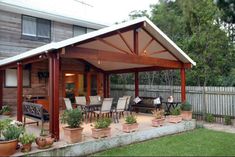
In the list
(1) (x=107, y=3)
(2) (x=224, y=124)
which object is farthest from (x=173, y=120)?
(1) (x=107, y=3)

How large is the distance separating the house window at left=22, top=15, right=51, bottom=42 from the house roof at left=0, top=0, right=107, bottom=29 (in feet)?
0.88

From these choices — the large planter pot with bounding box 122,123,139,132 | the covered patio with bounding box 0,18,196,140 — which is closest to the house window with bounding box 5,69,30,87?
the covered patio with bounding box 0,18,196,140

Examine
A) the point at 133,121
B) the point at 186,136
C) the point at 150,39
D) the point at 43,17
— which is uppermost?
the point at 43,17

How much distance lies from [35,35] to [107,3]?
23144mm

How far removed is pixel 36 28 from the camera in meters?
13.5

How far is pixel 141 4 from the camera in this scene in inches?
1250

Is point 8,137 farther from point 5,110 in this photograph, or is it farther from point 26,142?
point 5,110

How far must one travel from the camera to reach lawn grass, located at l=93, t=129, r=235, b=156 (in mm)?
7059

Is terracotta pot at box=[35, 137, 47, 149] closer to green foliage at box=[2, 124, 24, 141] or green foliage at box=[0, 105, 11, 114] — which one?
green foliage at box=[2, 124, 24, 141]

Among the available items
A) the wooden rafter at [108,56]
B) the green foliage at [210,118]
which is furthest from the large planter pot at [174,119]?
the green foliage at [210,118]

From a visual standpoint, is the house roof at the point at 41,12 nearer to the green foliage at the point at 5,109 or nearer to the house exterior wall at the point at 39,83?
the house exterior wall at the point at 39,83

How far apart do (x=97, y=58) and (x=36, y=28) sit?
6.75 metres

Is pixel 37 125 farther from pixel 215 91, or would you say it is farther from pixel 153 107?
pixel 215 91

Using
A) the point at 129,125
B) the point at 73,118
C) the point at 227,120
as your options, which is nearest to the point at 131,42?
the point at 129,125
